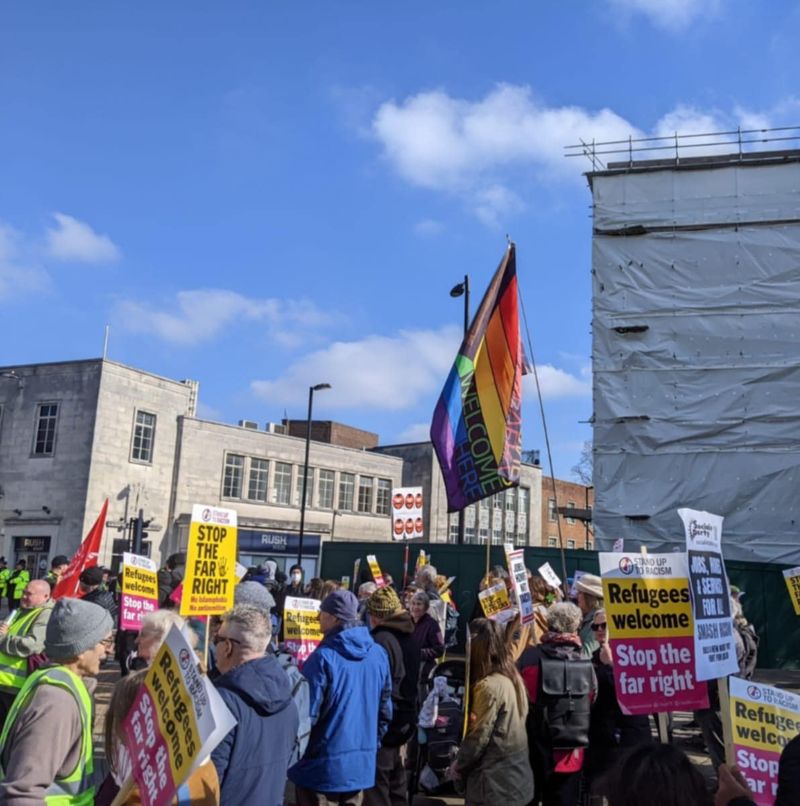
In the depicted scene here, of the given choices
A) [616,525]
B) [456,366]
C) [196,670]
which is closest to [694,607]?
[196,670]

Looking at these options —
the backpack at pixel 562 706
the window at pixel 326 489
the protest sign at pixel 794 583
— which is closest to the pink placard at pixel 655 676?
the backpack at pixel 562 706

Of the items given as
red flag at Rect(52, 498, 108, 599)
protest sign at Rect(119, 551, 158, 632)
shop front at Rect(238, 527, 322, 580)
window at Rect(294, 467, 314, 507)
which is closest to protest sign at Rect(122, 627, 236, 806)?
protest sign at Rect(119, 551, 158, 632)

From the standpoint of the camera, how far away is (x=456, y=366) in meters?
11.2

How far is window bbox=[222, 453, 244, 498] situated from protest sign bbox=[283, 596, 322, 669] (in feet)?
115

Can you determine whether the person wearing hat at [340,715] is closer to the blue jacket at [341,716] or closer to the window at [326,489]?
the blue jacket at [341,716]

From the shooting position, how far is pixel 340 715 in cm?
505

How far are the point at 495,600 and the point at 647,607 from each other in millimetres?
4487

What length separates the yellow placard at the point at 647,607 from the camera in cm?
498

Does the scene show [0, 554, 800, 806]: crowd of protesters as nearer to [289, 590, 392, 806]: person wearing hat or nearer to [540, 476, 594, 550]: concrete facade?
[289, 590, 392, 806]: person wearing hat

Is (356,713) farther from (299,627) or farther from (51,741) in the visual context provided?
(51,741)

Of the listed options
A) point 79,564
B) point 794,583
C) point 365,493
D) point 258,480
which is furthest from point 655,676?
point 365,493

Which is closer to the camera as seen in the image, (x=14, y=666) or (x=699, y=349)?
(x=14, y=666)

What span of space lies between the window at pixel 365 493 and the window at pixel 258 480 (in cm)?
644

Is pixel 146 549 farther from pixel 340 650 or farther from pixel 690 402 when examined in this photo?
pixel 340 650
